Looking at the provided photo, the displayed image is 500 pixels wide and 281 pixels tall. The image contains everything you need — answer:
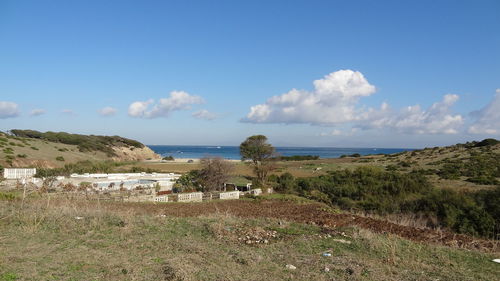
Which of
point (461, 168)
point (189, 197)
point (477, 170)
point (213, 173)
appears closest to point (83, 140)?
point (213, 173)

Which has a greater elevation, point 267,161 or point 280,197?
point 267,161

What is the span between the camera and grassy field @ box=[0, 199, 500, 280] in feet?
19.1

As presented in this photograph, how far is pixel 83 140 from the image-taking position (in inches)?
2928

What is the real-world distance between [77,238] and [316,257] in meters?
5.61

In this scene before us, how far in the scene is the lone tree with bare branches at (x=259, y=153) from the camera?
1335 inches

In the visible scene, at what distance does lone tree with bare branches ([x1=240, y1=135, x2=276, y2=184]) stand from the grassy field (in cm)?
2326

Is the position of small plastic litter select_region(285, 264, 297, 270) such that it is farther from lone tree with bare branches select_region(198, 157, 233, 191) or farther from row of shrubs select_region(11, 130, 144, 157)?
row of shrubs select_region(11, 130, 144, 157)

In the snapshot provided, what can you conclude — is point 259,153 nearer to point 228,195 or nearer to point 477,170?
point 228,195

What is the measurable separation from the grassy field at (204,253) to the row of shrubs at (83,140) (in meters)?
60.0

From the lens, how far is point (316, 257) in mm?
7199

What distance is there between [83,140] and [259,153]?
53919 millimetres

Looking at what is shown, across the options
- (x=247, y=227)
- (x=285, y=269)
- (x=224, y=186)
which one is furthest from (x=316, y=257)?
(x=224, y=186)

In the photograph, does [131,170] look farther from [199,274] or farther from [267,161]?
[199,274]

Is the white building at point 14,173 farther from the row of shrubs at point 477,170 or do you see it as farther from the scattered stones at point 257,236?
the row of shrubs at point 477,170
